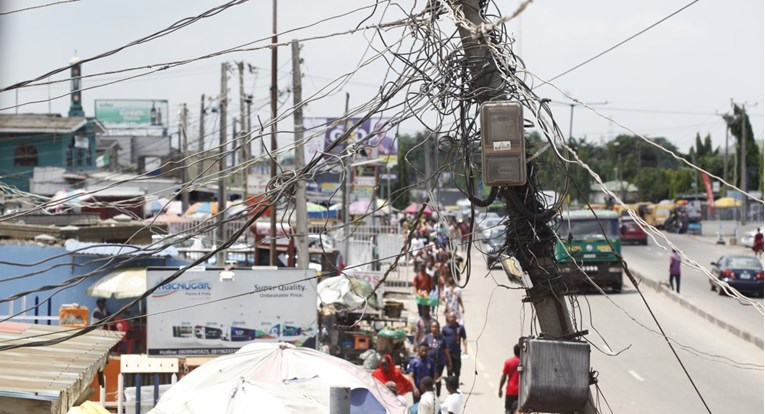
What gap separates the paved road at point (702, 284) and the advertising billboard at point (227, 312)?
568cm

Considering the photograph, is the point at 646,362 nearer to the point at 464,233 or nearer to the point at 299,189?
the point at 299,189

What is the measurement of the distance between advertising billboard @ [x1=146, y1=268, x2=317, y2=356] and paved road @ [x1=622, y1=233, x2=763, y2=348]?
568cm

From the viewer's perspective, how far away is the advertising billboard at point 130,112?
300 ft

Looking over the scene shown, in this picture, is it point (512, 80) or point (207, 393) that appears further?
point (207, 393)

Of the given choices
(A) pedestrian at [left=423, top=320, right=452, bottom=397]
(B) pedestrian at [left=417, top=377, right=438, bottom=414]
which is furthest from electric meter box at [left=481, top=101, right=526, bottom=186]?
(A) pedestrian at [left=423, top=320, right=452, bottom=397]

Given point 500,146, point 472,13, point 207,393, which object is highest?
point 472,13

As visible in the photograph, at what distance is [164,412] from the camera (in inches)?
403

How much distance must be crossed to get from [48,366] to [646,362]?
44.6ft

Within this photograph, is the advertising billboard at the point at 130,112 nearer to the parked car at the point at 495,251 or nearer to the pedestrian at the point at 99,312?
the pedestrian at the point at 99,312

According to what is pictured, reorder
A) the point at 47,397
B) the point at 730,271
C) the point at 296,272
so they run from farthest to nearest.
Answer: the point at 730,271, the point at 296,272, the point at 47,397

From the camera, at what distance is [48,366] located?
8.82 metres

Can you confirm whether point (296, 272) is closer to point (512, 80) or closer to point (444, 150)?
point (444, 150)

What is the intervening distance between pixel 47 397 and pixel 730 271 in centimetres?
2569

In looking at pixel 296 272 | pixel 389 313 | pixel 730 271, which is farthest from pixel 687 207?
pixel 296 272
